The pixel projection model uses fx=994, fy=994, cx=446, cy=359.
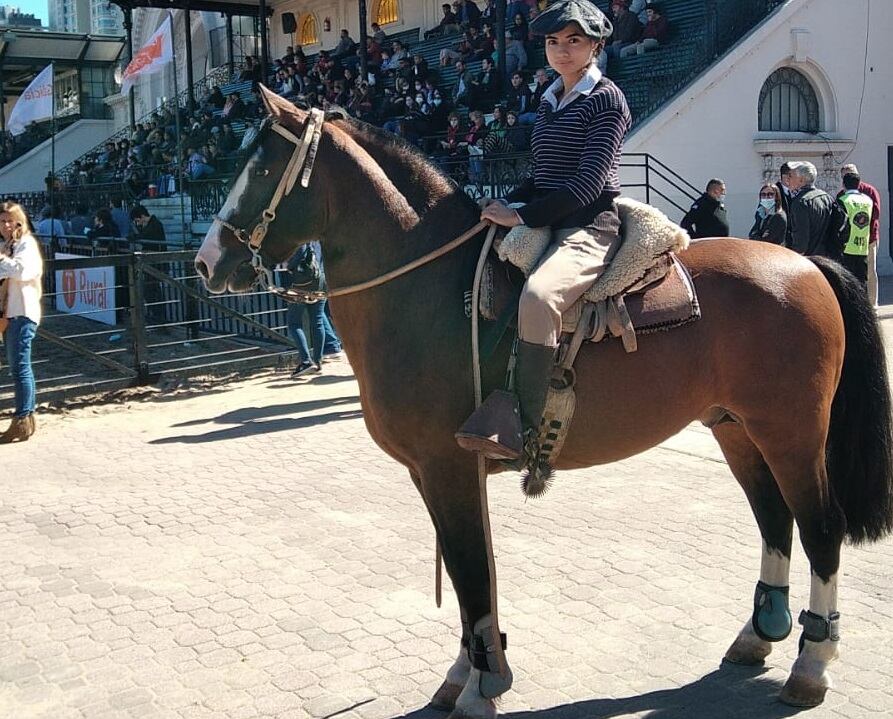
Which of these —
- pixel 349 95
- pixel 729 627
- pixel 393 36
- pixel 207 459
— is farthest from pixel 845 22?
pixel 729 627

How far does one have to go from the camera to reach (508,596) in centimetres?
526

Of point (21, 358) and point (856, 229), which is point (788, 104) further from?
point (21, 358)

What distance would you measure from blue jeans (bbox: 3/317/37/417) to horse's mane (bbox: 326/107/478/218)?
6249 millimetres

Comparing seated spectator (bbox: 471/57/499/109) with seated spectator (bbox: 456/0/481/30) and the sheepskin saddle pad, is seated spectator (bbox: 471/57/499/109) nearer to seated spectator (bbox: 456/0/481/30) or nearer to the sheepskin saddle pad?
seated spectator (bbox: 456/0/481/30)

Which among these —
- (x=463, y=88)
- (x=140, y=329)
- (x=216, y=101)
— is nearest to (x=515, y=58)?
(x=463, y=88)

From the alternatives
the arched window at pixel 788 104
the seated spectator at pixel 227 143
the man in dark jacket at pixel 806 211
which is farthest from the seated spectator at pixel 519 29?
the man in dark jacket at pixel 806 211

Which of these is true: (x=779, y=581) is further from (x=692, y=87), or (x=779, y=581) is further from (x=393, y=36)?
(x=393, y=36)

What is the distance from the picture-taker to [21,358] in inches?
371

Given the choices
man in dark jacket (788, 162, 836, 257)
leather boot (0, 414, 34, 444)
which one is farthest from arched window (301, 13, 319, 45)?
leather boot (0, 414, 34, 444)

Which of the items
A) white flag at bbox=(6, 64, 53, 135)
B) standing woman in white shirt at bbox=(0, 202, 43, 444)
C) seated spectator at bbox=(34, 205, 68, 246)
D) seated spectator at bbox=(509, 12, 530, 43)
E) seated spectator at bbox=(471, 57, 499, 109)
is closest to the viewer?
standing woman in white shirt at bbox=(0, 202, 43, 444)

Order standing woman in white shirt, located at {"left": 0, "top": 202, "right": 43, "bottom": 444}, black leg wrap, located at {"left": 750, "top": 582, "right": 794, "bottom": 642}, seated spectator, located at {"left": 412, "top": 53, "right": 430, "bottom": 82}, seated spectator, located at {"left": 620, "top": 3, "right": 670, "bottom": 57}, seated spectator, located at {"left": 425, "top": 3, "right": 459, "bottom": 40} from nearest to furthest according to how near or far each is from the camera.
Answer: black leg wrap, located at {"left": 750, "top": 582, "right": 794, "bottom": 642}
standing woman in white shirt, located at {"left": 0, "top": 202, "right": 43, "bottom": 444}
seated spectator, located at {"left": 620, "top": 3, "right": 670, "bottom": 57}
seated spectator, located at {"left": 412, "top": 53, "right": 430, "bottom": 82}
seated spectator, located at {"left": 425, "top": 3, "right": 459, "bottom": 40}

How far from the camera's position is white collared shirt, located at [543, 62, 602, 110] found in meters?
3.98

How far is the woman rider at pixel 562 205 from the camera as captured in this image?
3.81 m

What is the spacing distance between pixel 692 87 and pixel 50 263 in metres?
11.9
